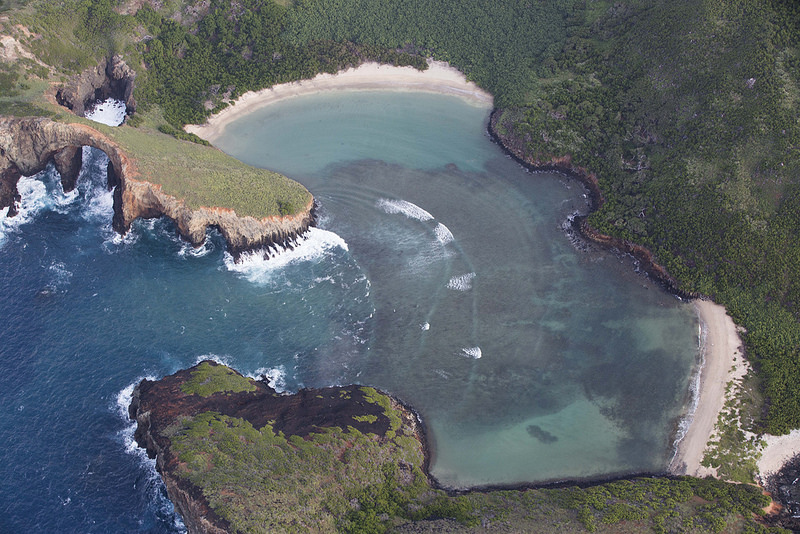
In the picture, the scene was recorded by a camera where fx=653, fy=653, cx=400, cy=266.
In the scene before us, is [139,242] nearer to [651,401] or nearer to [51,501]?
[51,501]

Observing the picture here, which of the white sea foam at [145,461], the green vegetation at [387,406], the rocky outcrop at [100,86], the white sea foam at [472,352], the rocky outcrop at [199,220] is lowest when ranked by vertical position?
the white sea foam at [145,461]

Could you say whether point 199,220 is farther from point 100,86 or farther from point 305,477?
point 305,477

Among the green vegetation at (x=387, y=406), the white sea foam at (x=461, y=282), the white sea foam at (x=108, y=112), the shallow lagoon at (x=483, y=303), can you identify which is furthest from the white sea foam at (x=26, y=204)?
the white sea foam at (x=461, y=282)

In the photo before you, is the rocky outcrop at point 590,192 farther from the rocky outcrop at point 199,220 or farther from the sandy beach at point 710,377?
the rocky outcrop at point 199,220

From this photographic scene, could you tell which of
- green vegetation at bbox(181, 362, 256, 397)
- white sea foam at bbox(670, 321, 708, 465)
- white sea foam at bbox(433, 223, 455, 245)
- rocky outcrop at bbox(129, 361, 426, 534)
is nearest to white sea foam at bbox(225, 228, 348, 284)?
white sea foam at bbox(433, 223, 455, 245)

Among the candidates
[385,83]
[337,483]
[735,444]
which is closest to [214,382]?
[337,483]
